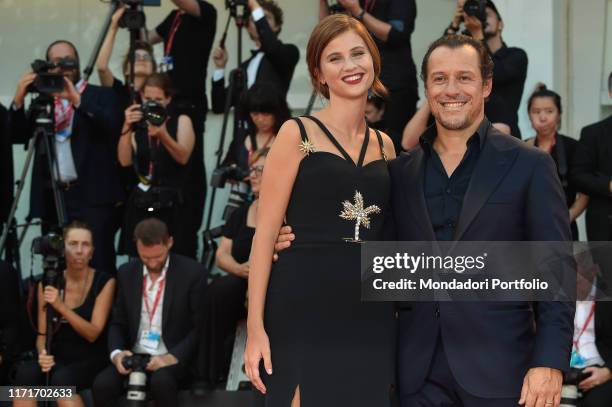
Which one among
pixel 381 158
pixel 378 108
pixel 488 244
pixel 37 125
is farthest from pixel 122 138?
pixel 488 244

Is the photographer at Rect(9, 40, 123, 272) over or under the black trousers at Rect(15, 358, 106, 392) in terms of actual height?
over

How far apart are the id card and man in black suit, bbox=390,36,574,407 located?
3044 millimetres

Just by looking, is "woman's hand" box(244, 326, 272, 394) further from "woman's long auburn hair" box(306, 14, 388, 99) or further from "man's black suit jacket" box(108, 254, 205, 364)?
"man's black suit jacket" box(108, 254, 205, 364)

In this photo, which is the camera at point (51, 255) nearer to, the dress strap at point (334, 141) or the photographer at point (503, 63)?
the photographer at point (503, 63)

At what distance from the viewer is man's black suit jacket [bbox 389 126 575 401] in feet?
10.8

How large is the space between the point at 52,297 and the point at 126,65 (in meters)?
1.79

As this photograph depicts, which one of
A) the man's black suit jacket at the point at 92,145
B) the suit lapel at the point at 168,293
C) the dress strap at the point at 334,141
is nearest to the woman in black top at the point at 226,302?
the suit lapel at the point at 168,293

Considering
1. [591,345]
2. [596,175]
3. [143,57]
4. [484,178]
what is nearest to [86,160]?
[143,57]

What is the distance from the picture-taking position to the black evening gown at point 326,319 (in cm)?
346

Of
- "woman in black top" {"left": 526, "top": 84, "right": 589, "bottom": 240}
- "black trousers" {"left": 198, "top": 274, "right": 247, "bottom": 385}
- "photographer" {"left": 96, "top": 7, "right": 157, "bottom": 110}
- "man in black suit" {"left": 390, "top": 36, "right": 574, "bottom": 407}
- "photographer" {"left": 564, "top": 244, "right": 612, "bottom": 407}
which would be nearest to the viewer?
"man in black suit" {"left": 390, "top": 36, "right": 574, "bottom": 407}

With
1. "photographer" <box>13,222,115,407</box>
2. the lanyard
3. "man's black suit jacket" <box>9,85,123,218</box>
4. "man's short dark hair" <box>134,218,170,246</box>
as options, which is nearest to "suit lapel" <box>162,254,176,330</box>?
"man's short dark hair" <box>134,218,170,246</box>

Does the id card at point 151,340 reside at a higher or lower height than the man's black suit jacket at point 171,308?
lower

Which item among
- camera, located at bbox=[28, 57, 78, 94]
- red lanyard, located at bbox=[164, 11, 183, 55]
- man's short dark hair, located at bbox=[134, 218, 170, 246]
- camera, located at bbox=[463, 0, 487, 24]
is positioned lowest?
man's short dark hair, located at bbox=[134, 218, 170, 246]

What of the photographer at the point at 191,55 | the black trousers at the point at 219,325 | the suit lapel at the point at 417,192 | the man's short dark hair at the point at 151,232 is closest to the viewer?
the suit lapel at the point at 417,192
